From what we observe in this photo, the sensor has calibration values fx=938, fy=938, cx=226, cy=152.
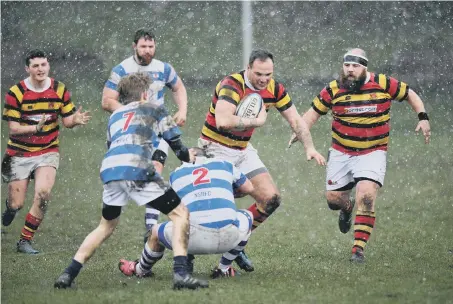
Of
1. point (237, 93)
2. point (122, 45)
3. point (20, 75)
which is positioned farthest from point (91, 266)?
point (122, 45)

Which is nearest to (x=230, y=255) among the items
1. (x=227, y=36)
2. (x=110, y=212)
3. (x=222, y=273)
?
(x=222, y=273)

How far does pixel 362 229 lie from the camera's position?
934 cm

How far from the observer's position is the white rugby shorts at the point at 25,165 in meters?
10.4

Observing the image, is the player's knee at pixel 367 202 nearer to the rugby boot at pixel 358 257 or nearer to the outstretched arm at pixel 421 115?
the rugby boot at pixel 358 257

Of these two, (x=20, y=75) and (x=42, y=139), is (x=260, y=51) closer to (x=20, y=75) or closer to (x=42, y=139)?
(x=42, y=139)

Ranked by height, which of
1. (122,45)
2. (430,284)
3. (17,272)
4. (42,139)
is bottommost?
(17,272)

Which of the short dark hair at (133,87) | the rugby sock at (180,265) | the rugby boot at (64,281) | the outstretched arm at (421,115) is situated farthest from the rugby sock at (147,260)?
the outstretched arm at (421,115)

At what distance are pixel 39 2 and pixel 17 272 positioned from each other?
21.9 meters

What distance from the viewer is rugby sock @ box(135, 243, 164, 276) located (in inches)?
307

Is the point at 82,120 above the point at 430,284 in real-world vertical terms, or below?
above

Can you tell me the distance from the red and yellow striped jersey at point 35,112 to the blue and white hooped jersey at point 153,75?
0.67m

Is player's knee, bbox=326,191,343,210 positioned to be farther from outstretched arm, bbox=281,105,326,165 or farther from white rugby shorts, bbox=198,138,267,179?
white rugby shorts, bbox=198,138,267,179

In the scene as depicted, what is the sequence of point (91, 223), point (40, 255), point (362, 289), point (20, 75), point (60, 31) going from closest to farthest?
point (362, 289), point (40, 255), point (91, 223), point (20, 75), point (60, 31)

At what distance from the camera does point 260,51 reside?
28.8 feet
